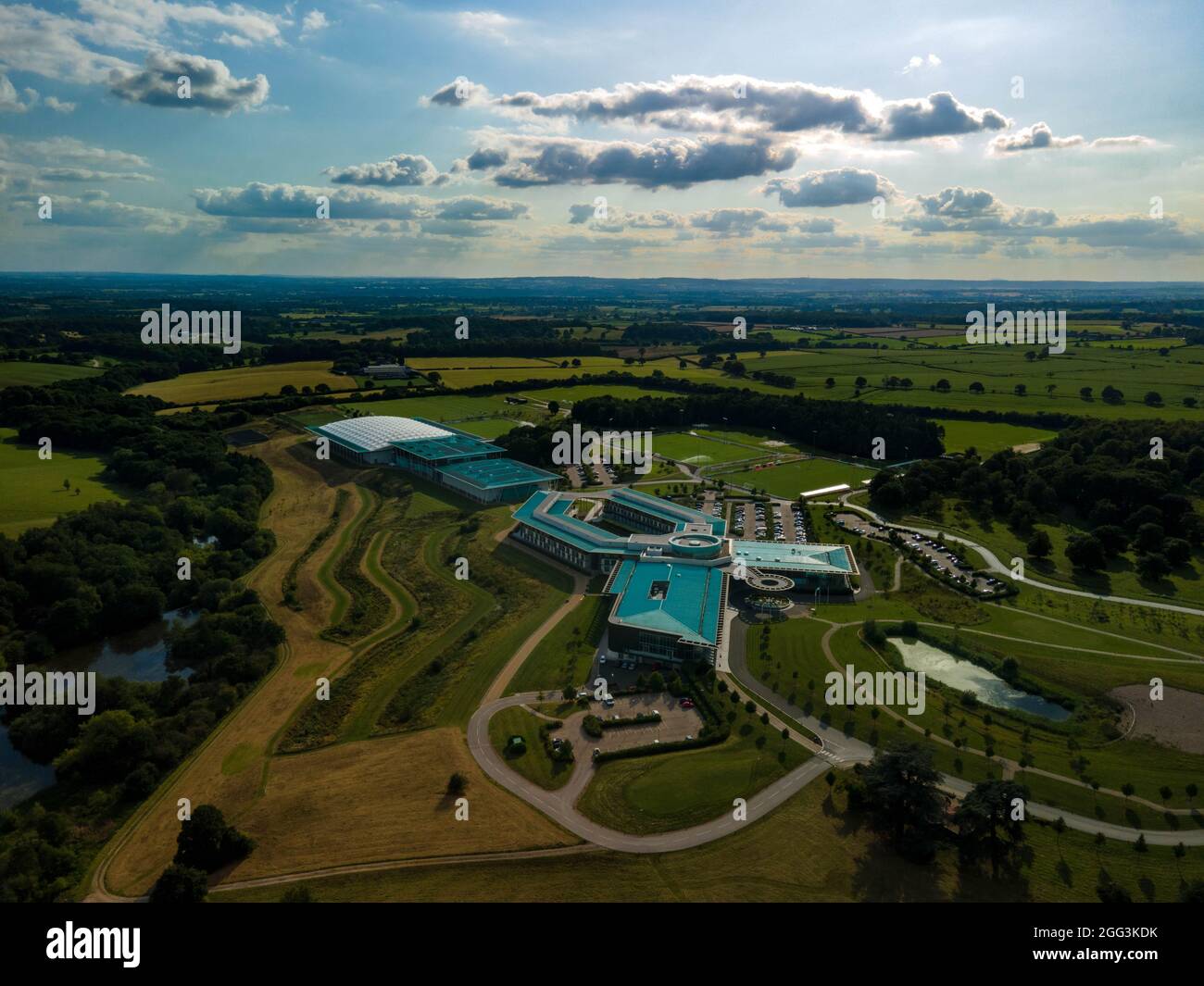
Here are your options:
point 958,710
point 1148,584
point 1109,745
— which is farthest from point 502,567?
point 1148,584

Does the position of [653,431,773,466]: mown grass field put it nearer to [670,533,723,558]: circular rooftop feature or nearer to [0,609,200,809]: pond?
[670,533,723,558]: circular rooftop feature

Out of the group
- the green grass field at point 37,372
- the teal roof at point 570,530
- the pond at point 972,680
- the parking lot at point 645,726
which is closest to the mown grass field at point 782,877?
the parking lot at point 645,726

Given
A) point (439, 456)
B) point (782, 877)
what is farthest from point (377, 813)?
point (439, 456)

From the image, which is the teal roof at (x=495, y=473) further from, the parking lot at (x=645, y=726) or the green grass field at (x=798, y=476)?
the parking lot at (x=645, y=726)

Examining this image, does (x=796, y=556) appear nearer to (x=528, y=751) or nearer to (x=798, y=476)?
(x=528, y=751)
